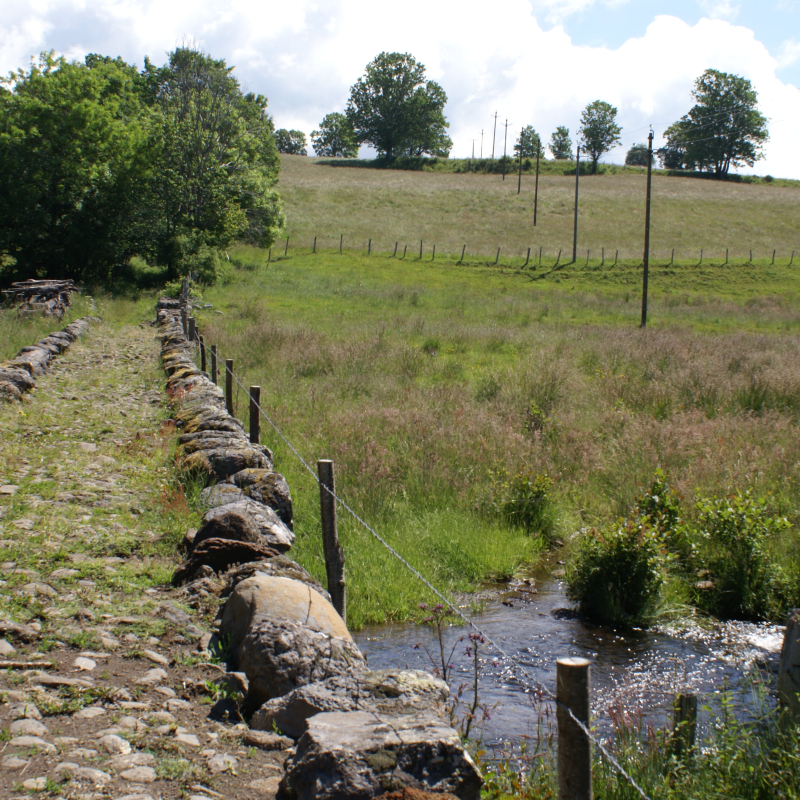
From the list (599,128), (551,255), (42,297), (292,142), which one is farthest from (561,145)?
(42,297)

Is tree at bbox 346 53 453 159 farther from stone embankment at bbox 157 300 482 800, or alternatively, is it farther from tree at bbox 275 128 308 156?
stone embankment at bbox 157 300 482 800

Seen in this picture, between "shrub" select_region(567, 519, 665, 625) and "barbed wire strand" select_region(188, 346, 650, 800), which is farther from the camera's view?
"shrub" select_region(567, 519, 665, 625)

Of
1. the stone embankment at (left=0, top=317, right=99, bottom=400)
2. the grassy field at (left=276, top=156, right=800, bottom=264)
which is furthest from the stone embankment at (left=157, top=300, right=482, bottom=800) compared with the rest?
the grassy field at (left=276, top=156, right=800, bottom=264)

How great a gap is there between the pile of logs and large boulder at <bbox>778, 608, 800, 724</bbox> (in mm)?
20035

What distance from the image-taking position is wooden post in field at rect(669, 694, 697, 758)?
307cm

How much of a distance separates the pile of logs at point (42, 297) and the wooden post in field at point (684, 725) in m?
20.0

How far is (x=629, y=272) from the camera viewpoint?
42469mm

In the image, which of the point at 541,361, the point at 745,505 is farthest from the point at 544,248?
the point at 745,505

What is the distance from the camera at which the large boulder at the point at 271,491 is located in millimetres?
6371

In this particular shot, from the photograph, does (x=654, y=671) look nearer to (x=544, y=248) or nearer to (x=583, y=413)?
(x=583, y=413)

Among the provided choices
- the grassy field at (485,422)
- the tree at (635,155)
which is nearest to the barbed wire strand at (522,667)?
the grassy field at (485,422)

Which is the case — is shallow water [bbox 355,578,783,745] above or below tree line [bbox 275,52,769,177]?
below

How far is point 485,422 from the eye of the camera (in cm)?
1009

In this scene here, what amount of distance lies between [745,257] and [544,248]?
13951 mm
